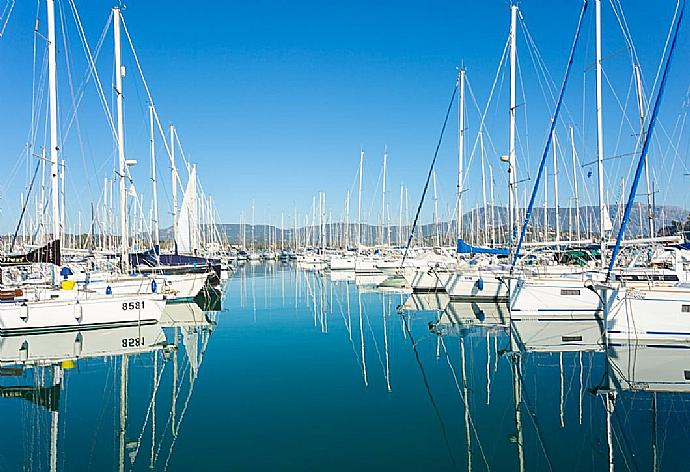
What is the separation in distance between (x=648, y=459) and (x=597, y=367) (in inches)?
256

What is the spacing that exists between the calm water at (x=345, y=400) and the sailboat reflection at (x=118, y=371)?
6cm

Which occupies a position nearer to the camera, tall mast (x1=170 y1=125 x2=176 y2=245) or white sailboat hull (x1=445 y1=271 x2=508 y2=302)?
white sailboat hull (x1=445 y1=271 x2=508 y2=302)

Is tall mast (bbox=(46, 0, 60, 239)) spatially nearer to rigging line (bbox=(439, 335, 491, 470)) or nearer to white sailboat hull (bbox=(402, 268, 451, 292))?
rigging line (bbox=(439, 335, 491, 470))

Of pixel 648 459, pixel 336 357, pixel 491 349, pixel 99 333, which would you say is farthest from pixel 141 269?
pixel 648 459

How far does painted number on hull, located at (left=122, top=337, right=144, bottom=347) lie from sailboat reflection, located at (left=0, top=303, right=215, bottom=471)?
0.03 m

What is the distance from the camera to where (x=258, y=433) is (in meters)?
11.4

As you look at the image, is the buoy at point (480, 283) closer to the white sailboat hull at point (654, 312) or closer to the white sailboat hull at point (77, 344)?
the white sailboat hull at point (654, 312)

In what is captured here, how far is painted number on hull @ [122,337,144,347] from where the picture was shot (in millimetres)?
19247

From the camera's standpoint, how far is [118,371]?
16.2 metres

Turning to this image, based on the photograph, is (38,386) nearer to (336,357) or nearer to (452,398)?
(336,357)

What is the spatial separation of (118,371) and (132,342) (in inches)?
138

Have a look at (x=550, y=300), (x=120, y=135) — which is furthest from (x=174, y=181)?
(x=550, y=300)

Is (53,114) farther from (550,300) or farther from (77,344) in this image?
(550,300)

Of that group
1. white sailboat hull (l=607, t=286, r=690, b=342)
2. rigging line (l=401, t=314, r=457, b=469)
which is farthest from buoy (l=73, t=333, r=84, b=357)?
white sailboat hull (l=607, t=286, r=690, b=342)
